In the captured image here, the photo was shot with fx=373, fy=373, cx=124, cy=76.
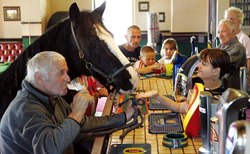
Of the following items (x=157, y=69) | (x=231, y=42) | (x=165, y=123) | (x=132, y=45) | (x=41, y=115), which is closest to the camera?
(x=41, y=115)

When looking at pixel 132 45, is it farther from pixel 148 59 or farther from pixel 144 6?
pixel 144 6

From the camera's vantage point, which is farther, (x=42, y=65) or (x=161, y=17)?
(x=161, y=17)

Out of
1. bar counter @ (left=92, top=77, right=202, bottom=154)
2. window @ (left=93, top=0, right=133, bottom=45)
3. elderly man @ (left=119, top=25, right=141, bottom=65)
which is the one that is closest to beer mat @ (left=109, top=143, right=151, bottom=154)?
bar counter @ (left=92, top=77, right=202, bottom=154)

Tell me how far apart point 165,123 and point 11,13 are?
997cm

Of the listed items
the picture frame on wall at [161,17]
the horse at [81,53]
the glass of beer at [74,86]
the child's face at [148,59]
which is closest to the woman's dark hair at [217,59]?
the horse at [81,53]

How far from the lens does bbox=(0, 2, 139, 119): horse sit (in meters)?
2.27

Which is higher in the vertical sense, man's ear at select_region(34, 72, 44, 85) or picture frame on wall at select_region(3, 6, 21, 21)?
picture frame on wall at select_region(3, 6, 21, 21)

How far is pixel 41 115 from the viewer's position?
1.74 metres

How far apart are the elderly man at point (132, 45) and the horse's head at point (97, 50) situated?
8.09 ft

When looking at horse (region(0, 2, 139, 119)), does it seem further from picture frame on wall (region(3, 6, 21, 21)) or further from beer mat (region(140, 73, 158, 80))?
picture frame on wall (region(3, 6, 21, 21))

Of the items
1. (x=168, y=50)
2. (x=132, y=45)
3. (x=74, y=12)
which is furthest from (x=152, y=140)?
(x=132, y=45)

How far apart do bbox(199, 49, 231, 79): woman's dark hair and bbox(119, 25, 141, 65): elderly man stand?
2.46 metres

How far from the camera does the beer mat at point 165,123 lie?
6.52ft

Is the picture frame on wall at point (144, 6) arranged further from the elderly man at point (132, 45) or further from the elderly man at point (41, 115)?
the elderly man at point (41, 115)
